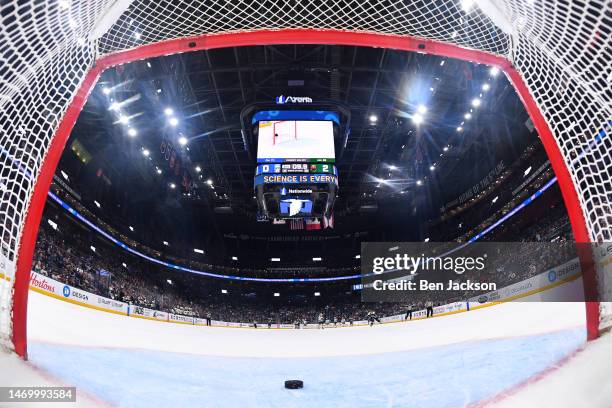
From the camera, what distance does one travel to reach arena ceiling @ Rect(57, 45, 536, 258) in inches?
360

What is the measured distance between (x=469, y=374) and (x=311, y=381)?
3.45ft

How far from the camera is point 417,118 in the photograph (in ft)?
36.1

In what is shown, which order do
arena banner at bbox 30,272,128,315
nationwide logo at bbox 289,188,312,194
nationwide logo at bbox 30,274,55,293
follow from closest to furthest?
nationwide logo at bbox 30,274,55,293, arena banner at bbox 30,272,128,315, nationwide logo at bbox 289,188,312,194

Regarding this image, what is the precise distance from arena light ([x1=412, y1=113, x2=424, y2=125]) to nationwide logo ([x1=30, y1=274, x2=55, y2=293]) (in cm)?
1050

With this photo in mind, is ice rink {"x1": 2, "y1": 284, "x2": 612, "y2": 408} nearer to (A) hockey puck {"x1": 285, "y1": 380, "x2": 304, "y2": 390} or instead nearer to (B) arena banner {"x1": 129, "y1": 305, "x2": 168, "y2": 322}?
(A) hockey puck {"x1": 285, "y1": 380, "x2": 304, "y2": 390}

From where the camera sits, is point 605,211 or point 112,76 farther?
point 112,76

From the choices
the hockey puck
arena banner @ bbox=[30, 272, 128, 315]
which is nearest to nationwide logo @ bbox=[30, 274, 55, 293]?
arena banner @ bbox=[30, 272, 128, 315]

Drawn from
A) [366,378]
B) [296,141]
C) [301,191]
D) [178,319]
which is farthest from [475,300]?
[178,319]

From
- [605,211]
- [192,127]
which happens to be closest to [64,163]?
[192,127]

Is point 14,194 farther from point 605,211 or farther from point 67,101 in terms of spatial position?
point 605,211

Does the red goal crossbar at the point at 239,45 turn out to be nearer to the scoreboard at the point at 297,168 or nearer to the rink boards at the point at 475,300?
the rink boards at the point at 475,300

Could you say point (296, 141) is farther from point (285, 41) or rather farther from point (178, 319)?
point (178, 319)

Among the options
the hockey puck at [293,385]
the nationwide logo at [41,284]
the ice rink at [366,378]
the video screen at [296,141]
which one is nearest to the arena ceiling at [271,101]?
the video screen at [296,141]

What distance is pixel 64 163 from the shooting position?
1270 cm
